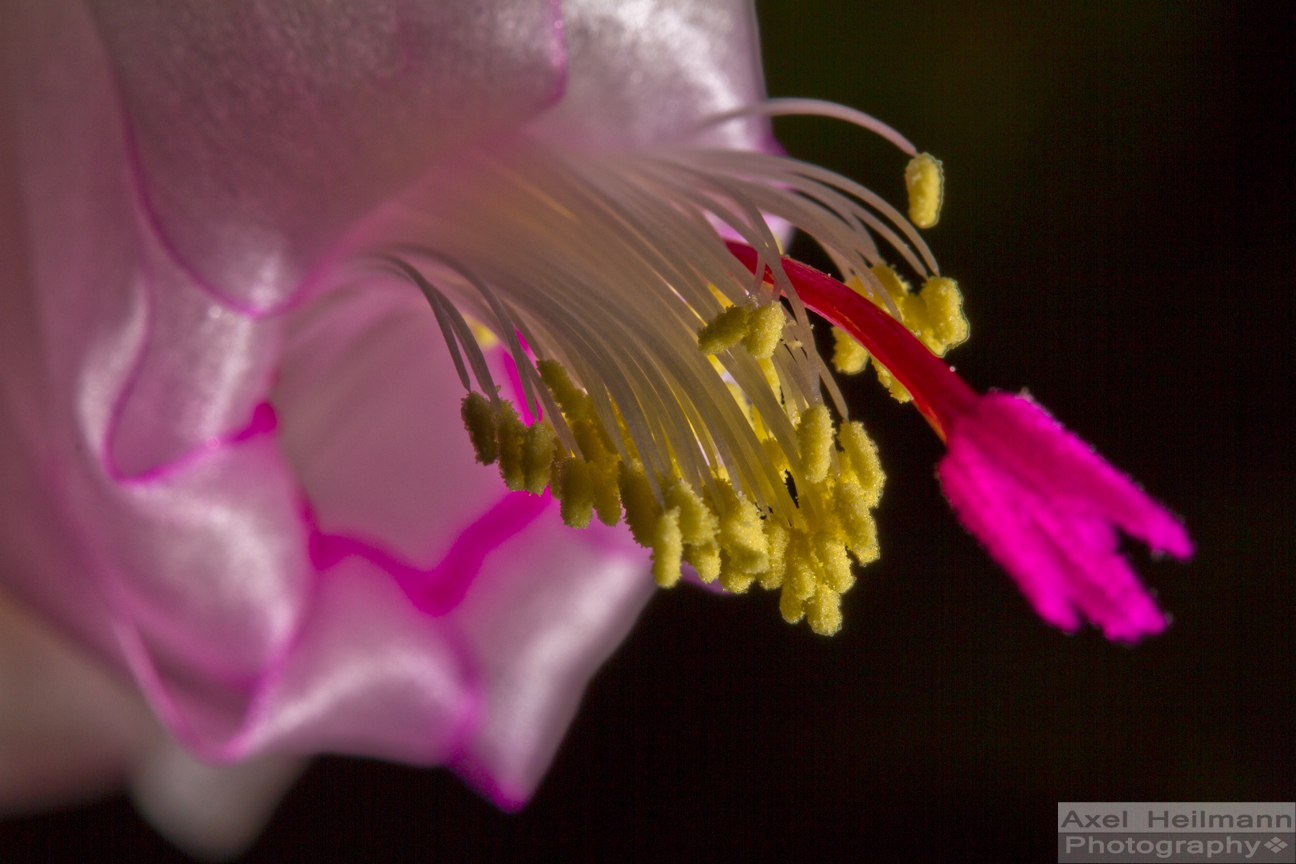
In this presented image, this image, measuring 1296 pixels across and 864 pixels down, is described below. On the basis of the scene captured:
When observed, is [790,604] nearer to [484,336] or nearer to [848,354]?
[848,354]

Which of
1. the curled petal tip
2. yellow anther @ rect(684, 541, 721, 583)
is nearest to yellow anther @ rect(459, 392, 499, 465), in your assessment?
yellow anther @ rect(684, 541, 721, 583)

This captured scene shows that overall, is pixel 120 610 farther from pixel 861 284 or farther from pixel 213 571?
pixel 861 284

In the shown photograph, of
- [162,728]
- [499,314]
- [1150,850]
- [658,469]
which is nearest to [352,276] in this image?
[499,314]

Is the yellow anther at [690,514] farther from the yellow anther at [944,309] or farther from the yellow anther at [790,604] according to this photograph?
the yellow anther at [944,309]

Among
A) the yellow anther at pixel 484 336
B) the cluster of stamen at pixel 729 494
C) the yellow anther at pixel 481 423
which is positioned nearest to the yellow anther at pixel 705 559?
the cluster of stamen at pixel 729 494

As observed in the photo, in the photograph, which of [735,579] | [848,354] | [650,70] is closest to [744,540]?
[735,579]

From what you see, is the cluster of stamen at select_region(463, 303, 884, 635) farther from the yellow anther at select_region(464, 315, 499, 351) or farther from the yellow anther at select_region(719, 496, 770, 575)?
the yellow anther at select_region(464, 315, 499, 351)
